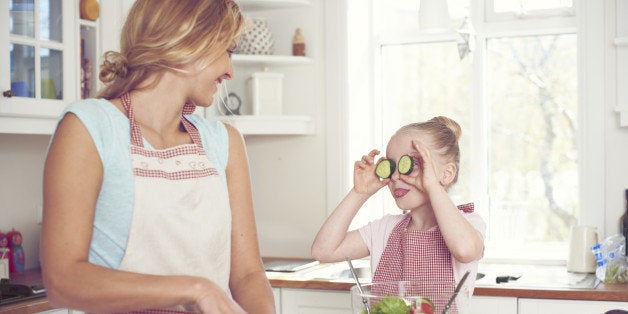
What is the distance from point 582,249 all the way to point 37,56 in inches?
81.5

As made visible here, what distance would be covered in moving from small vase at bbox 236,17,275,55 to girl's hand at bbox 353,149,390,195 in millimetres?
1612

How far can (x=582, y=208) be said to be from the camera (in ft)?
11.0

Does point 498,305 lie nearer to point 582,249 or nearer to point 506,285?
point 506,285

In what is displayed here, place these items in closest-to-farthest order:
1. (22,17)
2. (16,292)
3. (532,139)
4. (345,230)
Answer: (345,230) → (16,292) → (22,17) → (532,139)

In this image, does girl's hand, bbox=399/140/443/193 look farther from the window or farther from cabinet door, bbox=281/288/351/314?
the window

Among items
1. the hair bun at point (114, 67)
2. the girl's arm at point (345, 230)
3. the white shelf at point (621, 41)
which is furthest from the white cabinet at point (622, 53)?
the hair bun at point (114, 67)

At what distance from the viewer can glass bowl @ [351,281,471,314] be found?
48.9 inches

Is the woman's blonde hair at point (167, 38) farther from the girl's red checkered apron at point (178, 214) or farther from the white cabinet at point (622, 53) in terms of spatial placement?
the white cabinet at point (622, 53)

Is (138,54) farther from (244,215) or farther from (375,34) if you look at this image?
(375,34)

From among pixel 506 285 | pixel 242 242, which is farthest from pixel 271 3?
pixel 242 242

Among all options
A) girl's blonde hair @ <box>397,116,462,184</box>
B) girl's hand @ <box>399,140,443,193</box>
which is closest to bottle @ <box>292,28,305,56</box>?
girl's blonde hair @ <box>397,116,462,184</box>

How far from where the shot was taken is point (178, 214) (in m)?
1.42

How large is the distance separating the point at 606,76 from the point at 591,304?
1.00 meters

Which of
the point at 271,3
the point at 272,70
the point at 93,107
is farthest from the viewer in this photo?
the point at 272,70
